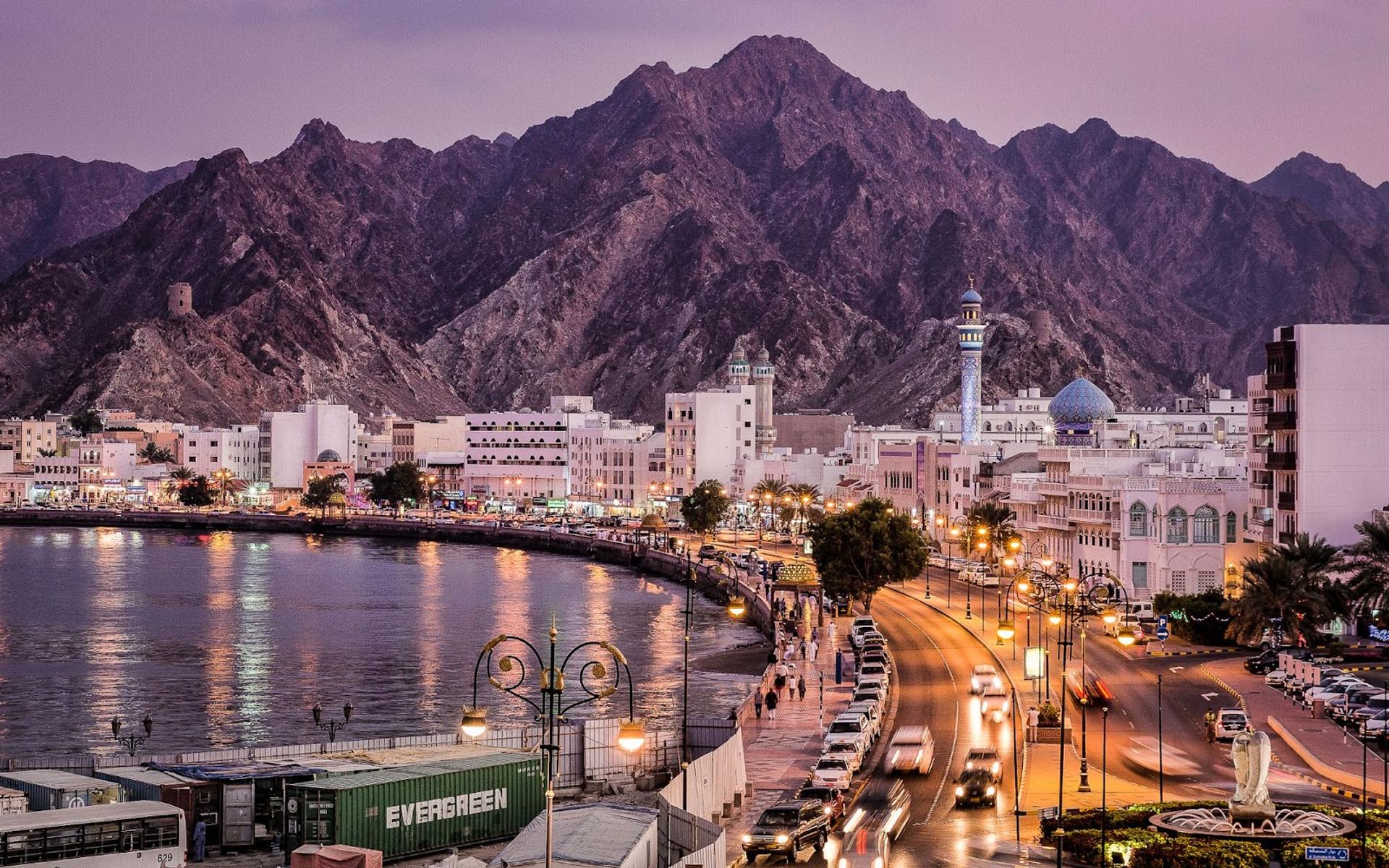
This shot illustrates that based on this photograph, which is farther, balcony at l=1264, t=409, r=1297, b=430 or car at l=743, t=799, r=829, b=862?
balcony at l=1264, t=409, r=1297, b=430

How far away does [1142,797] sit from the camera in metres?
48.0

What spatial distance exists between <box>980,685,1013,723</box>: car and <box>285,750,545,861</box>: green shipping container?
18.9m

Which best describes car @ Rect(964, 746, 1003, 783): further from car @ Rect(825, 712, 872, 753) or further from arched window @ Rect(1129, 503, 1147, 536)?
arched window @ Rect(1129, 503, 1147, 536)

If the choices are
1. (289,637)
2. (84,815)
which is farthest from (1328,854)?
(289,637)

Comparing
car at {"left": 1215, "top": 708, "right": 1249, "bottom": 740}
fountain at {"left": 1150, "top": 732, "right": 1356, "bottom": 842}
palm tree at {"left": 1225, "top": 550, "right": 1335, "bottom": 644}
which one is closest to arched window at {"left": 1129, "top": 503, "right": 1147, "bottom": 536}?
palm tree at {"left": 1225, "top": 550, "right": 1335, "bottom": 644}

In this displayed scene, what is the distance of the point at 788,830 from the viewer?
4219 cm

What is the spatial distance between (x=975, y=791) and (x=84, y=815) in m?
21.0

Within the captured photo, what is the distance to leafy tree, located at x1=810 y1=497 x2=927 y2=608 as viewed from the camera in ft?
336

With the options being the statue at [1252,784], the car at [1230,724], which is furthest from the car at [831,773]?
the car at [1230,724]

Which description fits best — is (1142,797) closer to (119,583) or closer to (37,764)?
(37,764)

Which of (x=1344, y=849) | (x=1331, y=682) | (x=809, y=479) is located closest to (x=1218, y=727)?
(x=1331, y=682)

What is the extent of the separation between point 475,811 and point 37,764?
14110 millimetres

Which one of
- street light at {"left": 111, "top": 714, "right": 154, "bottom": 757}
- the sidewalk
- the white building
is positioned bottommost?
street light at {"left": 111, "top": 714, "right": 154, "bottom": 757}

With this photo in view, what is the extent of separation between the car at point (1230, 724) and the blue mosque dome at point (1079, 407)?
296 feet
